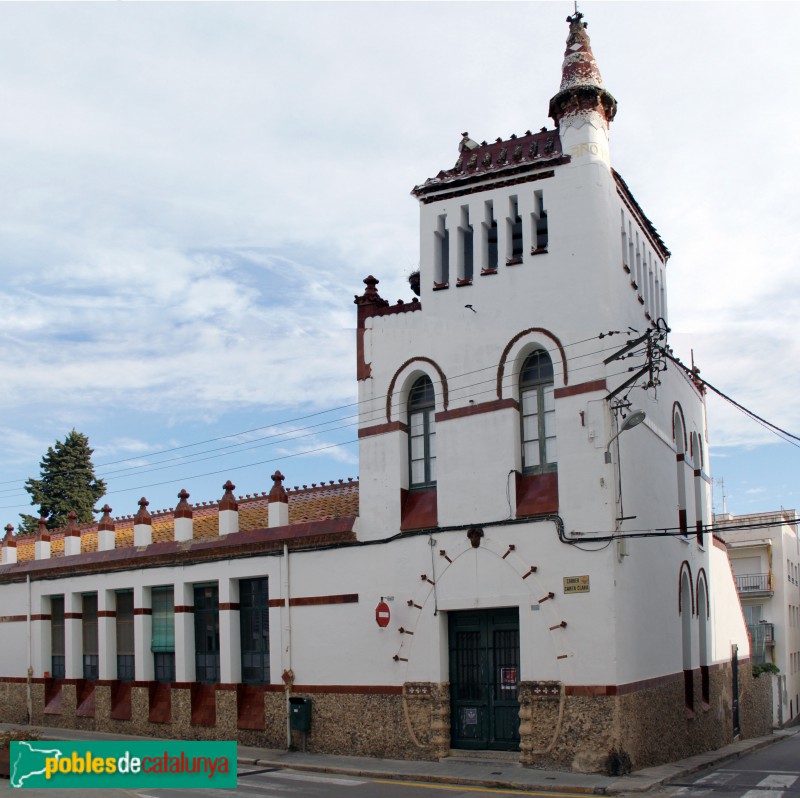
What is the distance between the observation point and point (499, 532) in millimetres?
20094

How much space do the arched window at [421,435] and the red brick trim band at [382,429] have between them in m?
0.27

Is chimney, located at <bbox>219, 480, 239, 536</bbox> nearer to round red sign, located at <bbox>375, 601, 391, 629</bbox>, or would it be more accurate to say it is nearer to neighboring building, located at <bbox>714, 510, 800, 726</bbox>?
round red sign, located at <bbox>375, 601, 391, 629</bbox>

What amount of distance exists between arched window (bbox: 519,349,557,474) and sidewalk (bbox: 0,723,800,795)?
227 inches

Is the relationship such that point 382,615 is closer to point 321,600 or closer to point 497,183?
point 321,600

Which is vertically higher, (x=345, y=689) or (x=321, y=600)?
(x=321, y=600)

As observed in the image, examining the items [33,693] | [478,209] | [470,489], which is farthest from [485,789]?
[33,693]

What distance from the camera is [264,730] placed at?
2323 cm

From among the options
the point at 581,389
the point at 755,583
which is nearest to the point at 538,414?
the point at 581,389

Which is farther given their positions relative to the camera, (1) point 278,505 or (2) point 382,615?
(1) point 278,505

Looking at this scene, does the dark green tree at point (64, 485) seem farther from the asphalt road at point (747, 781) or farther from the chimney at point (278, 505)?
the asphalt road at point (747, 781)

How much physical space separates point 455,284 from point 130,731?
1480cm

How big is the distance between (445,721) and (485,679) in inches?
46.9

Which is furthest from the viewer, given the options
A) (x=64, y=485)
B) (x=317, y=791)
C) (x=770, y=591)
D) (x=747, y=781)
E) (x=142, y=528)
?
(x=770, y=591)

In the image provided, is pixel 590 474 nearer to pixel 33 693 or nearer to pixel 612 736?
pixel 612 736
